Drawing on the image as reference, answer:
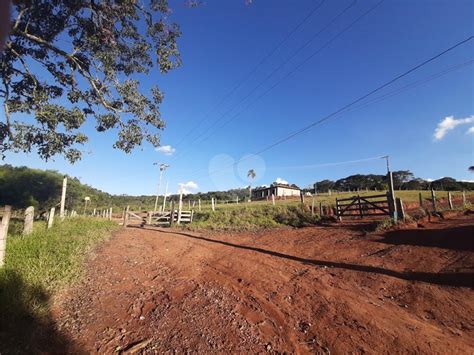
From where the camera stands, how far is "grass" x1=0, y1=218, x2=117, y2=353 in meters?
3.77

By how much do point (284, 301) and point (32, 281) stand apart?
505cm

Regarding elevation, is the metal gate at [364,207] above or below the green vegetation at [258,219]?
above

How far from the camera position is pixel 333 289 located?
233 inches

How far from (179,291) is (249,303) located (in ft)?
5.23

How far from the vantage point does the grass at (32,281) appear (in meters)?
3.77

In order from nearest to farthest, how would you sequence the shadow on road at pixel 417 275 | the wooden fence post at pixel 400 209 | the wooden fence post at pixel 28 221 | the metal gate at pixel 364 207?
the shadow on road at pixel 417 275 → the wooden fence post at pixel 28 221 → the wooden fence post at pixel 400 209 → the metal gate at pixel 364 207

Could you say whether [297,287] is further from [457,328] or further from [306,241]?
[306,241]

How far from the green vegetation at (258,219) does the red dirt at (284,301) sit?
27.9ft

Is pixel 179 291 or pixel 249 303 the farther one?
pixel 179 291

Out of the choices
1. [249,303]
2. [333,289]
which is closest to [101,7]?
[249,303]

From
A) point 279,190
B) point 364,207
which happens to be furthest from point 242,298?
point 279,190

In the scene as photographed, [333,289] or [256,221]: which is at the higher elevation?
[256,221]

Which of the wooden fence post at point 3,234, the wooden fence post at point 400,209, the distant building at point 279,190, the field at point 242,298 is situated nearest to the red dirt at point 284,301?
the field at point 242,298

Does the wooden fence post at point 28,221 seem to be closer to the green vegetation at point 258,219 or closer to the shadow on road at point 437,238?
the green vegetation at point 258,219
